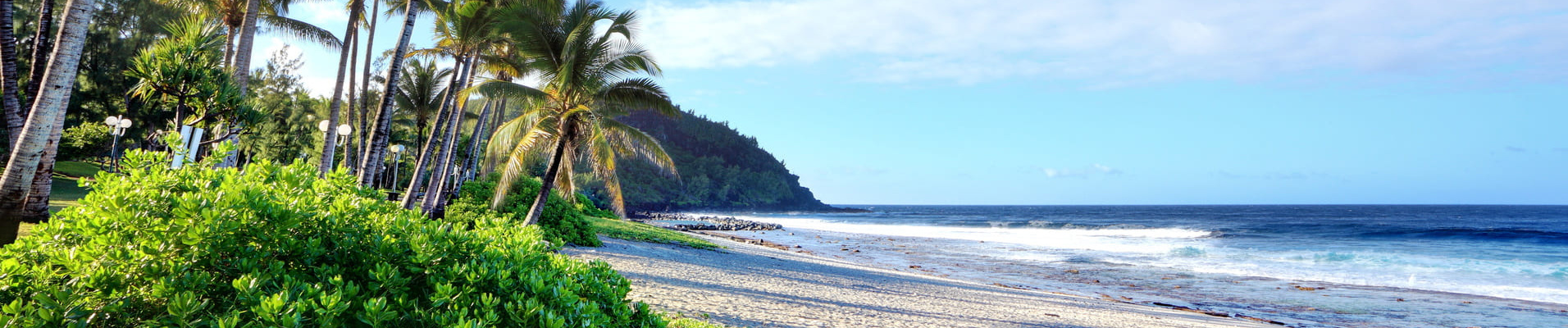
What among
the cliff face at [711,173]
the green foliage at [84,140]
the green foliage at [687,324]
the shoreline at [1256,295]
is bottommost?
the shoreline at [1256,295]

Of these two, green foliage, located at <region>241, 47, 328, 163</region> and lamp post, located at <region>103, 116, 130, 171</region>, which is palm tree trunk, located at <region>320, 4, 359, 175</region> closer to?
lamp post, located at <region>103, 116, 130, 171</region>

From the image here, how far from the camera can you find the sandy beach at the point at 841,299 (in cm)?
857

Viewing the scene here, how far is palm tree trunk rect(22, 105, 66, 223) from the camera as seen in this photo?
7.41 m

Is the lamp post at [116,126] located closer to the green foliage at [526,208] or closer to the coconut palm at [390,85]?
the coconut palm at [390,85]

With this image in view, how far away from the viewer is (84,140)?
22750 millimetres

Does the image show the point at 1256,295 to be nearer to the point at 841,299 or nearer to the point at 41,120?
the point at 841,299

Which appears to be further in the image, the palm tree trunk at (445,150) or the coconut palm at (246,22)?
the palm tree trunk at (445,150)

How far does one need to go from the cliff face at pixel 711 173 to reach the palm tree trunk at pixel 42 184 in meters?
88.5

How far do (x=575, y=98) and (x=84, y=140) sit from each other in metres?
20.1

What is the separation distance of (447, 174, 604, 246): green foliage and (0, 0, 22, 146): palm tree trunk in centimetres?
728

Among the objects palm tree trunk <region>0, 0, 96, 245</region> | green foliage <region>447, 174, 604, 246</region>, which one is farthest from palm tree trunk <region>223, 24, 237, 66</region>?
palm tree trunk <region>0, 0, 96, 245</region>

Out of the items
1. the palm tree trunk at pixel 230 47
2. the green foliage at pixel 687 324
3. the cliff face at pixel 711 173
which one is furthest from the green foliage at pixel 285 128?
the cliff face at pixel 711 173

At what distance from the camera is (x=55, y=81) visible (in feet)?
22.2

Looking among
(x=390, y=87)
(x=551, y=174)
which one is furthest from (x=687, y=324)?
(x=390, y=87)
